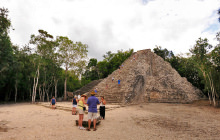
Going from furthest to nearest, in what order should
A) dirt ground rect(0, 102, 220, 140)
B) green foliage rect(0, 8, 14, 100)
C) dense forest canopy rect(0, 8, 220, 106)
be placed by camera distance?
dense forest canopy rect(0, 8, 220, 106)
green foliage rect(0, 8, 14, 100)
dirt ground rect(0, 102, 220, 140)

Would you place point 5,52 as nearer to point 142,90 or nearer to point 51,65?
point 51,65

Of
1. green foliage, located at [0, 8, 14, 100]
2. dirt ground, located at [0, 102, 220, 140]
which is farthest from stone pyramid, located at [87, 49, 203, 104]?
green foliage, located at [0, 8, 14, 100]

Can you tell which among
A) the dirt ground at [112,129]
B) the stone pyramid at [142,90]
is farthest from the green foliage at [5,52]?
the stone pyramid at [142,90]

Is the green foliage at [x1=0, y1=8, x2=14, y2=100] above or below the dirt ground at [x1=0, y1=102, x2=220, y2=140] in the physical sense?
above

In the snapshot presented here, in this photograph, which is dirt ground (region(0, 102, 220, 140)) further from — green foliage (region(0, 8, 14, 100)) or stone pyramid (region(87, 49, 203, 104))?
stone pyramid (region(87, 49, 203, 104))

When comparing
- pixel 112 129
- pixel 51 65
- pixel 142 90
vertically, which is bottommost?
pixel 112 129

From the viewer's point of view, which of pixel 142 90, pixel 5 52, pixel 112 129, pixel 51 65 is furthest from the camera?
pixel 51 65

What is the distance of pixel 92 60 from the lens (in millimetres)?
42250

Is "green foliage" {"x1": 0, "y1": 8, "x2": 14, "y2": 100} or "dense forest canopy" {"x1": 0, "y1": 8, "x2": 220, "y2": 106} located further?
"dense forest canopy" {"x1": 0, "y1": 8, "x2": 220, "y2": 106}

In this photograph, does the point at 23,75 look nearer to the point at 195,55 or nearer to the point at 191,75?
the point at 195,55

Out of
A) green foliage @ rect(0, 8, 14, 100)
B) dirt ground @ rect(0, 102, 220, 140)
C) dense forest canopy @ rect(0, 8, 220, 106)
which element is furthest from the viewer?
dense forest canopy @ rect(0, 8, 220, 106)

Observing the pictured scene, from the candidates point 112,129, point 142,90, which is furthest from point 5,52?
point 142,90

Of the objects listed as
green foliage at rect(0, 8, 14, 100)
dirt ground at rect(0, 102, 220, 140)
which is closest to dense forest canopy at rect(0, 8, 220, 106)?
green foliage at rect(0, 8, 14, 100)

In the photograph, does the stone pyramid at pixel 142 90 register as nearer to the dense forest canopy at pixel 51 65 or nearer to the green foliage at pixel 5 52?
the dense forest canopy at pixel 51 65
